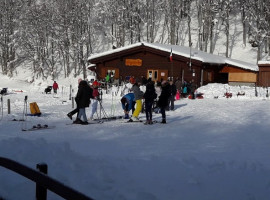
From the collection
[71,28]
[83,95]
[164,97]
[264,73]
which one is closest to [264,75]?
[264,73]

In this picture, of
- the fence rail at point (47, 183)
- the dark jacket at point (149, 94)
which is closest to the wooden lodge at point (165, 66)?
the dark jacket at point (149, 94)

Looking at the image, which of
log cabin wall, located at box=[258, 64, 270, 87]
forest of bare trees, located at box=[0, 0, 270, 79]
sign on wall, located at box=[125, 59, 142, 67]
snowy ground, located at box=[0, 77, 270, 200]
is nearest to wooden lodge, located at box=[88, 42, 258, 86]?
sign on wall, located at box=[125, 59, 142, 67]

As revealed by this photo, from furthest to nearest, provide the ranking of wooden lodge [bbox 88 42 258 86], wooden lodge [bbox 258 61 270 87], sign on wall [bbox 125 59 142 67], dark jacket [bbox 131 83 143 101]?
1. sign on wall [bbox 125 59 142 67]
2. wooden lodge [bbox 88 42 258 86]
3. wooden lodge [bbox 258 61 270 87]
4. dark jacket [bbox 131 83 143 101]

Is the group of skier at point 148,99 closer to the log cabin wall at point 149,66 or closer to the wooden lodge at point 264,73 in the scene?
the log cabin wall at point 149,66

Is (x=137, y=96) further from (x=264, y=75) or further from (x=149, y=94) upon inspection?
(x=264, y=75)

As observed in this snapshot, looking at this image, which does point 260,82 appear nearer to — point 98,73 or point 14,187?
point 98,73

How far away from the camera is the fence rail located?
10.3 ft

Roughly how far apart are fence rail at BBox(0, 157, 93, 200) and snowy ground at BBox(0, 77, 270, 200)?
4.86ft

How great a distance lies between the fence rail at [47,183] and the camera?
3128 millimetres

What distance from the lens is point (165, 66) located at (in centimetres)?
3325

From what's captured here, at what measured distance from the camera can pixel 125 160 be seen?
769 centimetres

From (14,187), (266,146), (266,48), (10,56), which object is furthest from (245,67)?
(10,56)

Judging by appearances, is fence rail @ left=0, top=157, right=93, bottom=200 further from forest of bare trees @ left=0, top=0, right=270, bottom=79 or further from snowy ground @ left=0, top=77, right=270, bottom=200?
forest of bare trees @ left=0, top=0, right=270, bottom=79

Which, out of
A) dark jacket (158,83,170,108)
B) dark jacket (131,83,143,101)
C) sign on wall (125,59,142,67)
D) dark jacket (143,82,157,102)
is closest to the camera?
dark jacket (143,82,157,102)
